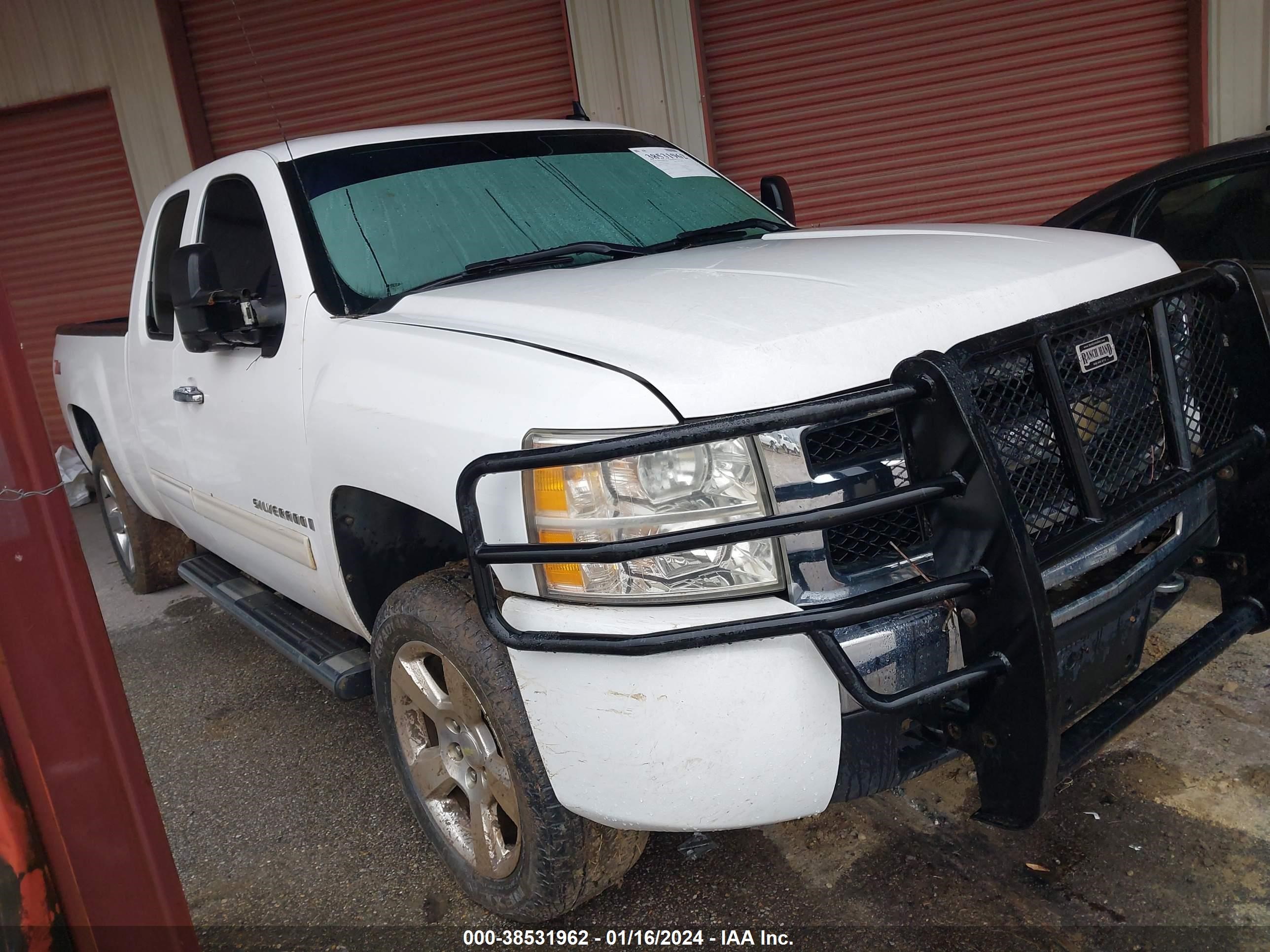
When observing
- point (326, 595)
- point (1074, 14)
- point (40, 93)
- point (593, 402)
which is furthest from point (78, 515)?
point (1074, 14)

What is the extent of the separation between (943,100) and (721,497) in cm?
638

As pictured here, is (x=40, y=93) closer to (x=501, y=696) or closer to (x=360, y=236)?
(x=360, y=236)

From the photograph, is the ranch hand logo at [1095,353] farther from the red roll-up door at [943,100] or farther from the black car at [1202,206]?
the red roll-up door at [943,100]

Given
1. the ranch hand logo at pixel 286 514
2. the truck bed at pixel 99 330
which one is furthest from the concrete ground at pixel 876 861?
the truck bed at pixel 99 330

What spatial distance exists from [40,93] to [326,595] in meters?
8.16

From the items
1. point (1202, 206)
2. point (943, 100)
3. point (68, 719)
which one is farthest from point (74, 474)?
point (1202, 206)

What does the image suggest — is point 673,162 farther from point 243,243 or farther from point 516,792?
point 516,792

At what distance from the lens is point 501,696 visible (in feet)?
6.65

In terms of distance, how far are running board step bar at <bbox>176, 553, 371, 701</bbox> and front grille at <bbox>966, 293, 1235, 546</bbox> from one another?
5.70ft

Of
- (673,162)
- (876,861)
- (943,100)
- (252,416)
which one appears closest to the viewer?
(876,861)

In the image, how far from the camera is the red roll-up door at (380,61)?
25.9ft

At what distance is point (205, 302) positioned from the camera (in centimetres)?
282

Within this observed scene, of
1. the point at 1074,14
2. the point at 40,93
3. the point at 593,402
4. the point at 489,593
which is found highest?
the point at 40,93

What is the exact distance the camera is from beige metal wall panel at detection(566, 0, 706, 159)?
23.9 feet
